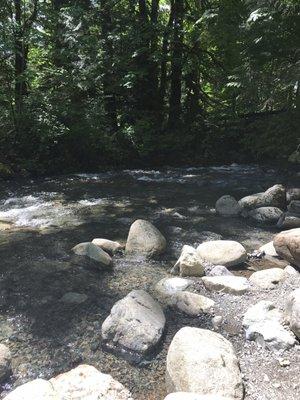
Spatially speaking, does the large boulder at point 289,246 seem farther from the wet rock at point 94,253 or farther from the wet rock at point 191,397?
the wet rock at point 191,397

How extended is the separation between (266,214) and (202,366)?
4843 millimetres

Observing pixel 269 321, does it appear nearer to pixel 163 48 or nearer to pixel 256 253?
pixel 256 253

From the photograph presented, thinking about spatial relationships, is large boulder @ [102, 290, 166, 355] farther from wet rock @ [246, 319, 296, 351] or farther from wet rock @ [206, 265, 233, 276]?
wet rock @ [206, 265, 233, 276]

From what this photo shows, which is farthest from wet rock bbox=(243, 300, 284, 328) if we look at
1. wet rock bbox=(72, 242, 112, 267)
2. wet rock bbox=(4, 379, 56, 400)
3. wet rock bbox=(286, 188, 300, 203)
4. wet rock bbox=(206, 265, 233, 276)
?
wet rock bbox=(286, 188, 300, 203)

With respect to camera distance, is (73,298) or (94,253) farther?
(94,253)

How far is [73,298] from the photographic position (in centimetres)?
473

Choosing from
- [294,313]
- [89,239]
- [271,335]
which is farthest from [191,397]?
[89,239]

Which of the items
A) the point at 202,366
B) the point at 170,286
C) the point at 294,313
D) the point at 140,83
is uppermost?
the point at 140,83

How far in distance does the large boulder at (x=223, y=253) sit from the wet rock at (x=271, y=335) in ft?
5.42

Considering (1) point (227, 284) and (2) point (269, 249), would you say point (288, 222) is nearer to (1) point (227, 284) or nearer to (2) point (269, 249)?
(2) point (269, 249)

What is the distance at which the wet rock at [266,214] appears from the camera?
301 inches

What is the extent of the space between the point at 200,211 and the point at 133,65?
8.02m

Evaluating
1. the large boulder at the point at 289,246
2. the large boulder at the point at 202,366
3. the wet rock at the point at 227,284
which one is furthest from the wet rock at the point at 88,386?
the large boulder at the point at 289,246

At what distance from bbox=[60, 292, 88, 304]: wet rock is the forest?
736 cm
